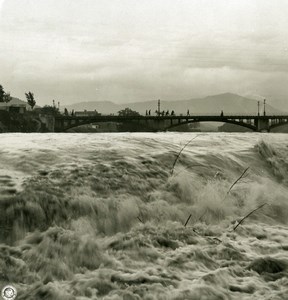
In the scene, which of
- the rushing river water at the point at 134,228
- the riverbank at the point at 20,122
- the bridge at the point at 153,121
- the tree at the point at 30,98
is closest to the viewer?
the rushing river water at the point at 134,228

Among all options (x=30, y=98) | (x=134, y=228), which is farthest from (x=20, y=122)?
(x=134, y=228)

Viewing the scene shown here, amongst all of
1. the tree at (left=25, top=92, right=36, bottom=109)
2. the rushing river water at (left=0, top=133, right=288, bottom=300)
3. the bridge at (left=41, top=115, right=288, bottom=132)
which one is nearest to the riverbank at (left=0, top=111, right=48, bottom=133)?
the bridge at (left=41, top=115, right=288, bottom=132)

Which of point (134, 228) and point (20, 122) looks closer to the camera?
point (134, 228)

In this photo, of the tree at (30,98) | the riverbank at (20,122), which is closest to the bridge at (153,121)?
the riverbank at (20,122)

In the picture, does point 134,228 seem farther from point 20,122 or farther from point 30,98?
point 30,98

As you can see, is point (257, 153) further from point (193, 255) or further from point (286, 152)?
point (193, 255)

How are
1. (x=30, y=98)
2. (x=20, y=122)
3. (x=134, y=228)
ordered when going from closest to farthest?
(x=134, y=228), (x=20, y=122), (x=30, y=98)

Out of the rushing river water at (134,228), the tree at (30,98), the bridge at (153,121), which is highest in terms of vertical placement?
the tree at (30,98)

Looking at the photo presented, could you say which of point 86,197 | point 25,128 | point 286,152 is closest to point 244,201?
point 86,197

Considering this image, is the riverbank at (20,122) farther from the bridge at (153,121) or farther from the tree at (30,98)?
the tree at (30,98)
